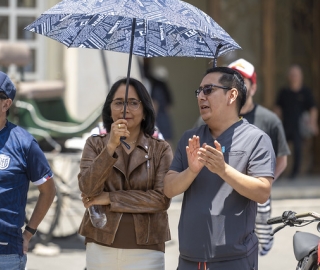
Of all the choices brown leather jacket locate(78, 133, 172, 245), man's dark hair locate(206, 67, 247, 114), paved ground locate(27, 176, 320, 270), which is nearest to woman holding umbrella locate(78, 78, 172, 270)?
brown leather jacket locate(78, 133, 172, 245)

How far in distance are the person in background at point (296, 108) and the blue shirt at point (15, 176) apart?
28.2 ft

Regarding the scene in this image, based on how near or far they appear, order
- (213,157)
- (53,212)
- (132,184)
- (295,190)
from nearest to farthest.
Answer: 1. (213,157)
2. (132,184)
3. (53,212)
4. (295,190)

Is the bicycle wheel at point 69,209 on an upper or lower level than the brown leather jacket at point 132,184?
lower

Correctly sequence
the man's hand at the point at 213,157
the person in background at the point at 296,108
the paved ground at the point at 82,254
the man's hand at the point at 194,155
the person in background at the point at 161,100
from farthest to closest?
the person in background at the point at 296,108 → the person in background at the point at 161,100 → the paved ground at the point at 82,254 → the man's hand at the point at 194,155 → the man's hand at the point at 213,157

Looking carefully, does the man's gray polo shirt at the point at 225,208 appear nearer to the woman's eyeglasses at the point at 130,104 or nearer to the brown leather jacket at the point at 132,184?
the brown leather jacket at the point at 132,184

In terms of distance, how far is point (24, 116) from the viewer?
29.2 ft

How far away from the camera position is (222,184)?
405cm

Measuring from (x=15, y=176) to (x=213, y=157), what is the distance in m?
1.13

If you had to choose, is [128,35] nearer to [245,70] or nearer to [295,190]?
[245,70]

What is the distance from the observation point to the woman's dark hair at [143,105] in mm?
4504

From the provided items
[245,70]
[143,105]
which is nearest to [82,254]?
[245,70]

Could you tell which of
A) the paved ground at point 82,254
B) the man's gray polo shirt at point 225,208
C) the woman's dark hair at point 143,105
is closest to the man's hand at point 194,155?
the man's gray polo shirt at point 225,208

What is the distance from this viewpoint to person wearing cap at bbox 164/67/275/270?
3.97 m

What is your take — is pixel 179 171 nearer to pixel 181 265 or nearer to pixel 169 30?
pixel 181 265
